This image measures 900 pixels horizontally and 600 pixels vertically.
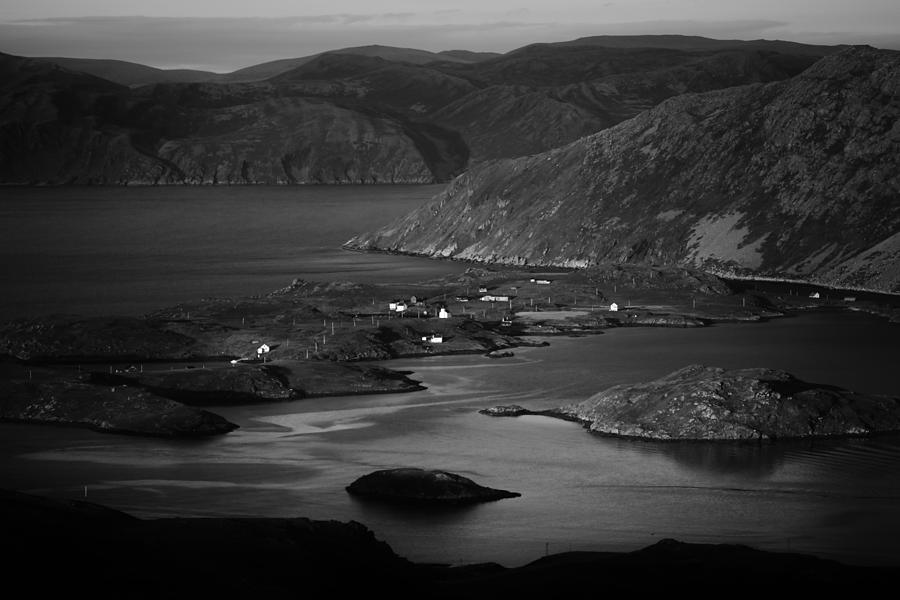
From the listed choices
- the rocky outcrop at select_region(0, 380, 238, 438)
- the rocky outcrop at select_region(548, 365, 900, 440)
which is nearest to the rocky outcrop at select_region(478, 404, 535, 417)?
the rocky outcrop at select_region(548, 365, 900, 440)

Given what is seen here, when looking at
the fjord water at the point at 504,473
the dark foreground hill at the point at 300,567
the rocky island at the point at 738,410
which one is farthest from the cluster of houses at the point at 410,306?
the dark foreground hill at the point at 300,567

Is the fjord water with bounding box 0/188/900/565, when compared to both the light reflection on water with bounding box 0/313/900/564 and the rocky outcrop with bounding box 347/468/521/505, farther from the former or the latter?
the rocky outcrop with bounding box 347/468/521/505

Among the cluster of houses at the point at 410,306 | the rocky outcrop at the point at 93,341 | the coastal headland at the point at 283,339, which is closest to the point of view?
the coastal headland at the point at 283,339

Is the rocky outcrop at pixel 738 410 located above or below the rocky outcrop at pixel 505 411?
above

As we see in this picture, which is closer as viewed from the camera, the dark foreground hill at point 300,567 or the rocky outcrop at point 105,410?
the dark foreground hill at point 300,567

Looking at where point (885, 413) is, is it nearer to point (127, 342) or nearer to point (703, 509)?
point (703, 509)

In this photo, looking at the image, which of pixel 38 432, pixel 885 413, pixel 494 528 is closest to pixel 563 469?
pixel 494 528

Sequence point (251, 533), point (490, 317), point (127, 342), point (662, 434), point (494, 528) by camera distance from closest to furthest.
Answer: point (251, 533) < point (494, 528) < point (662, 434) < point (127, 342) < point (490, 317)

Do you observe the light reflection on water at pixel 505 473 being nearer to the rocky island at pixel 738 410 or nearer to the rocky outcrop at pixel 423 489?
the rocky outcrop at pixel 423 489
